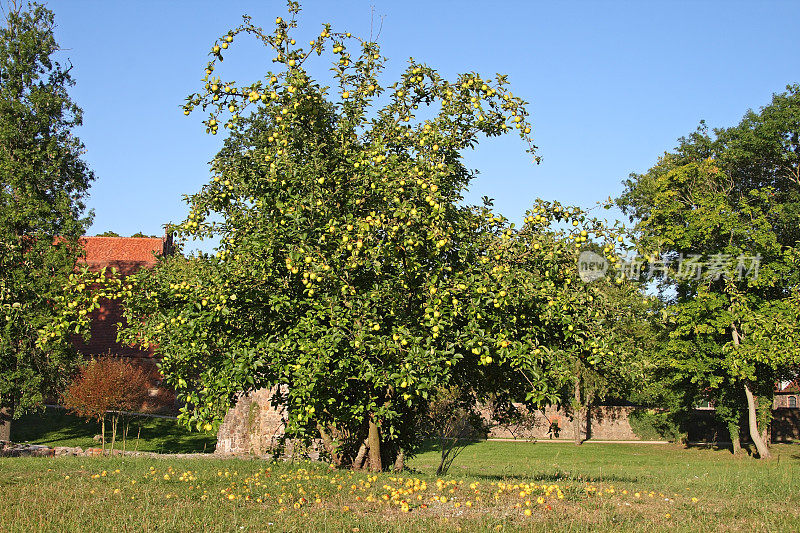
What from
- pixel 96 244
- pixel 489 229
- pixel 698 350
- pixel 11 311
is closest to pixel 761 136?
pixel 698 350

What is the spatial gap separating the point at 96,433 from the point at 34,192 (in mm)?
11120

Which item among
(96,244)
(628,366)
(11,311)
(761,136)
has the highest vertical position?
(761,136)

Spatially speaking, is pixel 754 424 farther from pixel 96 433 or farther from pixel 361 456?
pixel 96 433

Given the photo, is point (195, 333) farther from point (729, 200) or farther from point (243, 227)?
point (729, 200)

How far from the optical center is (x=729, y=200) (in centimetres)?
3244

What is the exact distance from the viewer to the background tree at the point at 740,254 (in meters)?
27.7

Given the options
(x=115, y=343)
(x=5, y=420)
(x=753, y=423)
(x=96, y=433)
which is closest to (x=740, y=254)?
(x=753, y=423)

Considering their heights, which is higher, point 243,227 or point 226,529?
point 243,227

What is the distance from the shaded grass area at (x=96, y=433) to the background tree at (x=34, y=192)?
2.96 m

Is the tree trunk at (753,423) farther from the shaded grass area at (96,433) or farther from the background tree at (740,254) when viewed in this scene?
the shaded grass area at (96,433)

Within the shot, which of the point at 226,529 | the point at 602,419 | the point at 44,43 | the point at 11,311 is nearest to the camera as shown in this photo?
the point at 226,529

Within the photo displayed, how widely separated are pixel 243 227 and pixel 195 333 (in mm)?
1747

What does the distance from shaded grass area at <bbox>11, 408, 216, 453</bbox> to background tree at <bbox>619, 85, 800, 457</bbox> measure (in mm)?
21512

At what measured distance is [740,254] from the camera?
28.7 meters
